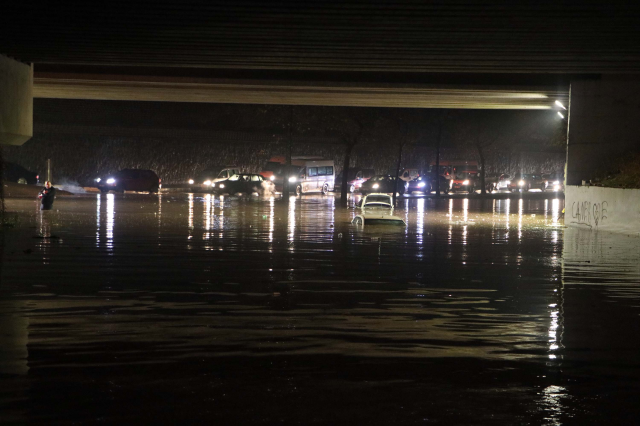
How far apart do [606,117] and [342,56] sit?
1021cm

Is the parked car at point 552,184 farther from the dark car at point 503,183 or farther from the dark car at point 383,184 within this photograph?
the dark car at point 383,184

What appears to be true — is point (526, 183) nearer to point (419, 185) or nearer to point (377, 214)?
point (419, 185)

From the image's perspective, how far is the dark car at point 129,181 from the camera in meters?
52.6

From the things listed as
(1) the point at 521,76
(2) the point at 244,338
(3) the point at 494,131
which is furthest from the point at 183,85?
(3) the point at 494,131

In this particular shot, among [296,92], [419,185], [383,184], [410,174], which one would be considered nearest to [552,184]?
[410,174]

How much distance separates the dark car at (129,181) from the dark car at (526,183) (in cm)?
3292

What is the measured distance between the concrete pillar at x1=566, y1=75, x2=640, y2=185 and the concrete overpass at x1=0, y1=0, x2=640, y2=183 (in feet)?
0.11

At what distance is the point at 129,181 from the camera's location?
52625 mm

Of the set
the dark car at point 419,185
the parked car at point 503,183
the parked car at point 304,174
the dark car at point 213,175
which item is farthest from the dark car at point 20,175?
the parked car at point 503,183

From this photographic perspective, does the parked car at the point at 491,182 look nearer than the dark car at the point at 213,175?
No

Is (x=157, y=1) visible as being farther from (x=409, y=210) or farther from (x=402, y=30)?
(x=409, y=210)

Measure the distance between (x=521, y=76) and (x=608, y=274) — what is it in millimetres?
14927

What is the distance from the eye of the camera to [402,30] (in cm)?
1852

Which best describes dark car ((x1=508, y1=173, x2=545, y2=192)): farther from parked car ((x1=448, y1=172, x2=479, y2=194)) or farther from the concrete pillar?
the concrete pillar
